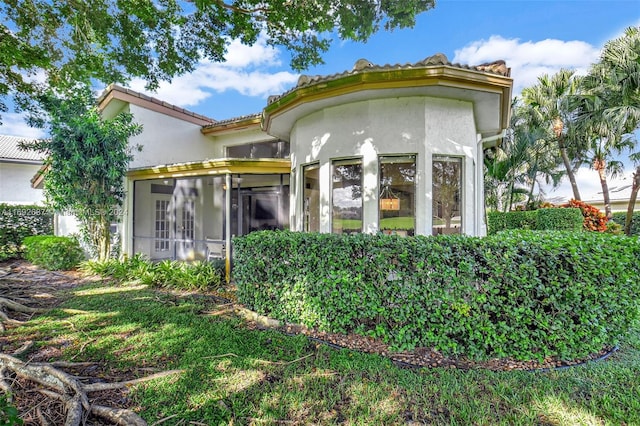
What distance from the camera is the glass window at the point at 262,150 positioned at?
405 inches

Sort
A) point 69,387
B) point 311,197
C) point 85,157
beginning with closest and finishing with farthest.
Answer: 1. point 69,387
2. point 311,197
3. point 85,157

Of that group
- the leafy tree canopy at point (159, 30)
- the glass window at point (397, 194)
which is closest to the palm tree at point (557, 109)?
the leafy tree canopy at point (159, 30)

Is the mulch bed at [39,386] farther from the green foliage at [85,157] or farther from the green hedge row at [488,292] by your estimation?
the green foliage at [85,157]

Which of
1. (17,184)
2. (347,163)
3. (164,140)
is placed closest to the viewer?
(347,163)

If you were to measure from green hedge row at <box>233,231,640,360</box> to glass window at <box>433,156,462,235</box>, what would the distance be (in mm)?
1965

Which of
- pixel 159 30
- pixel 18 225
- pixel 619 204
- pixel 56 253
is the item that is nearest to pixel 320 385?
pixel 159 30

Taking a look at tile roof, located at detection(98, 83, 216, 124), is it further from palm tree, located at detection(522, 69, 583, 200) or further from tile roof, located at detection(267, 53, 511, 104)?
palm tree, located at detection(522, 69, 583, 200)

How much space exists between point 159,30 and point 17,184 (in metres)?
20.4

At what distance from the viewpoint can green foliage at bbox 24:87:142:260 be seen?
845cm

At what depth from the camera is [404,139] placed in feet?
18.7

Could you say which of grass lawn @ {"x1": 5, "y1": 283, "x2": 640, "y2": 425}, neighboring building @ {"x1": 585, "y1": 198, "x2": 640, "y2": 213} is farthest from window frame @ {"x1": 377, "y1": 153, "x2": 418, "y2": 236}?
neighboring building @ {"x1": 585, "y1": 198, "x2": 640, "y2": 213}

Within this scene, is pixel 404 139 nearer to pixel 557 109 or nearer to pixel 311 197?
pixel 311 197

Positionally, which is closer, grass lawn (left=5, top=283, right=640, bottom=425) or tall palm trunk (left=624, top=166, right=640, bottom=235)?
grass lawn (left=5, top=283, right=640, bottom=425)

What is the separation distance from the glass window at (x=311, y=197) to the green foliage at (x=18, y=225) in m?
12.4
